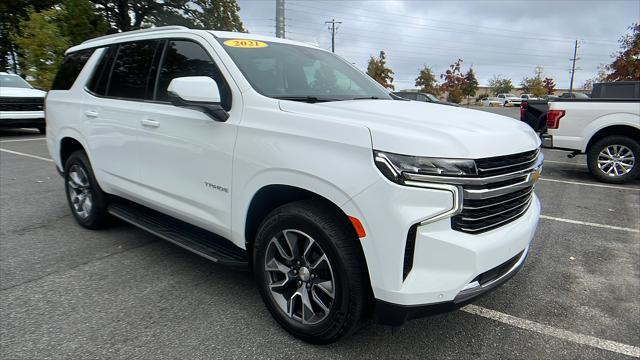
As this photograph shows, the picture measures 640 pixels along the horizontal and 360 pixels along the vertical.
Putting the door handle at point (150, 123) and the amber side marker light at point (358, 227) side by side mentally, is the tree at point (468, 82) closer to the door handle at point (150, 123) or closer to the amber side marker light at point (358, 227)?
the door handle at point (150, 123)

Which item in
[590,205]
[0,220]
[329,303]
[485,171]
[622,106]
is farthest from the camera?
[622,106]

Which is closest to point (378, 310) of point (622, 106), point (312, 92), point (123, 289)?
point (312, 92)

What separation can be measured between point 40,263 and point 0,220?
1678 millimetres

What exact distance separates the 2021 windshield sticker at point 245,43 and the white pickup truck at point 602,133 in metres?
6.46

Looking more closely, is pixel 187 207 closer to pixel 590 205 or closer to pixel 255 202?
pixel 255 202

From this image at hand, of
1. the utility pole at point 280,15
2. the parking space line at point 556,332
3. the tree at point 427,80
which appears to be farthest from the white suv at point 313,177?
the tree at point 427,80

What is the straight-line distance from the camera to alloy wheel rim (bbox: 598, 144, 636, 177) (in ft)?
24.0

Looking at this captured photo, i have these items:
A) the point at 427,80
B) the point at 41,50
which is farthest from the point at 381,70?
the point at 41,50

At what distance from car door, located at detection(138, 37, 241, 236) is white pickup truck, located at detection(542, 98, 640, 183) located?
272 inches

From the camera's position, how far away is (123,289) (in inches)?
127

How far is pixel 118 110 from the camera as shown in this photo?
375 cm

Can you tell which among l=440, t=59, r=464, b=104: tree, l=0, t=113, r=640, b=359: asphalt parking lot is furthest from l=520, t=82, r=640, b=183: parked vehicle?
l=440, t=59, r=464, b=104: tree

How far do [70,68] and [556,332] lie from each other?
207 inches

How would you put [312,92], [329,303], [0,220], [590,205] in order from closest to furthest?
[329,303] < [312,92] < [0,220] < [590,205]
